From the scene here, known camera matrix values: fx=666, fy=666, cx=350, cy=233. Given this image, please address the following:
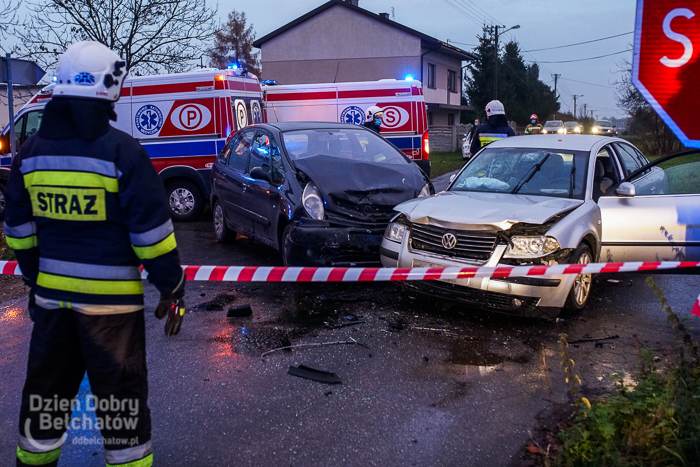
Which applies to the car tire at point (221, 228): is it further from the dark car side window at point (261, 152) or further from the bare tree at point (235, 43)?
the bare tree at point (235, 43)

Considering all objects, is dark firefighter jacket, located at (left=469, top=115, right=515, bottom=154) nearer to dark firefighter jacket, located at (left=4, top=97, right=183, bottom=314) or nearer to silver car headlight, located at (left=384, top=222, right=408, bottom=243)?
silver car headlight, located at (left=384, top=222, right=408, bottom=243)

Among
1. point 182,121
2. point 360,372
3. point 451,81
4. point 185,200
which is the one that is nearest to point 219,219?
point 185,200

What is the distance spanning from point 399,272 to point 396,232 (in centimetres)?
66

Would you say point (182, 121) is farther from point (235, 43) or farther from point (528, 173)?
point (235, 43)

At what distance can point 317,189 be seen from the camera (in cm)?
674

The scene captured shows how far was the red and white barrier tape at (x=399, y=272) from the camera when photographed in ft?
16.1

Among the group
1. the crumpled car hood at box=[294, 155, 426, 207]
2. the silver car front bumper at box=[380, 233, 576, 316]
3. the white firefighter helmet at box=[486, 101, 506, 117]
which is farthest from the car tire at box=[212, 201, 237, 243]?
the silver car front bumper at box=[380, 233, 576, 316]

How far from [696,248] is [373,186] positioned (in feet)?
10.2

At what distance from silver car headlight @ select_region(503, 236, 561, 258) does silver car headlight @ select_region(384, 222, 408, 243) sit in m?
0.99

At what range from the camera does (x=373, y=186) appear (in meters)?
6.95

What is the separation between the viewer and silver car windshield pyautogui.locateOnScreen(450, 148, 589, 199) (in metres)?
6.23

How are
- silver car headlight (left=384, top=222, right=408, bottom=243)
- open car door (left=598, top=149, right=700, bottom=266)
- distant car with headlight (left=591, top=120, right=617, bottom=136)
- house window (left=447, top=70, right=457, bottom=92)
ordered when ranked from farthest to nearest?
house window (left=447, top=70, right=457, bottom=92)
distant car with headlight (left=591, top=120, right=617, bottom=136)
open car door (left=598, top=149, right=700, bottom=266)
silver car headlight (left=384, top=222, right=408, bottom=243)

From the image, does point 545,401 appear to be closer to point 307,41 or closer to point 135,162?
point 135,162

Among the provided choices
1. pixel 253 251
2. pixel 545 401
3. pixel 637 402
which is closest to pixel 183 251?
pixel 253 251
